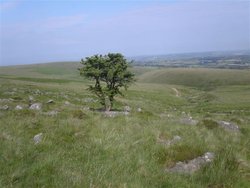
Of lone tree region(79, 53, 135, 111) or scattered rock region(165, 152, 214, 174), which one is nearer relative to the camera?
scattered rock region(165, 152, 214, 174)

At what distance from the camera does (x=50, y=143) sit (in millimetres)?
7441

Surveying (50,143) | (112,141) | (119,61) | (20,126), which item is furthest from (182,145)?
(119,61)

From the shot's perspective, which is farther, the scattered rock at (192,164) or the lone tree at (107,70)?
the lone tree at (107,70)

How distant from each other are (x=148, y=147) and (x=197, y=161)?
4.00ft

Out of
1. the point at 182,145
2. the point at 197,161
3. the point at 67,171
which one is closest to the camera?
the point at 67,171

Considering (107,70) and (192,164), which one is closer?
(192,164)

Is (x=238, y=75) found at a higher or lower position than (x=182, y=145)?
lower

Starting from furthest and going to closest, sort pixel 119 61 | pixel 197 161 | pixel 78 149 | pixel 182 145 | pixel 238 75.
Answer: pixel 238 75 → pixel 119 61 → pixel 182 145 → pixel 197 161 → pixel 78 149

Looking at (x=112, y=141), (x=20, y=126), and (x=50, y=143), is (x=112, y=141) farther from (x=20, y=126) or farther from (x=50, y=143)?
(x=20, y=126)

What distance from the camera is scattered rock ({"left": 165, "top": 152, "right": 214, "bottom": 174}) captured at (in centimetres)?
752

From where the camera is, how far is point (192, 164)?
7.97m

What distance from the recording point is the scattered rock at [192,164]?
7.52 meters

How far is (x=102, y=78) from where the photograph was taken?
131 ft

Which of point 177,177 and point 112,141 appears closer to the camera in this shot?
point 177,177
